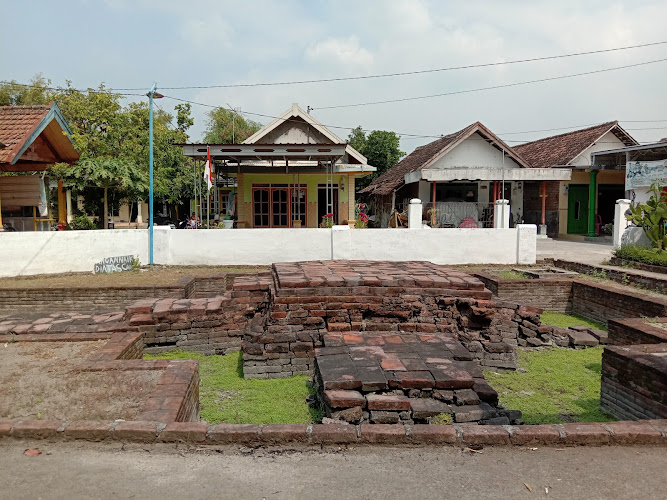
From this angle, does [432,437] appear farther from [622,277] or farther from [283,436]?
[622,277]

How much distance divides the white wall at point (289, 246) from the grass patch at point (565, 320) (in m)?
3.75

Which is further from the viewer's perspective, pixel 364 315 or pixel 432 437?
pixel 364 315

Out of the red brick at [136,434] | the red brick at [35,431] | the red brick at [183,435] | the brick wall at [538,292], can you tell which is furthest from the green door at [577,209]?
the red brick at [35,431]

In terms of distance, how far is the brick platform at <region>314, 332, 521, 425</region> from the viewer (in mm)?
4176

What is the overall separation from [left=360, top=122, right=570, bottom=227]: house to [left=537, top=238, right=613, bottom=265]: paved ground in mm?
2988

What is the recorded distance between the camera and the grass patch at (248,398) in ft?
16.1

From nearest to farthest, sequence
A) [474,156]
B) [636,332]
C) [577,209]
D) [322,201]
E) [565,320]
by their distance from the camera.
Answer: [636,332]
[565,320]
[322,201]
[474,156]
[577,209]

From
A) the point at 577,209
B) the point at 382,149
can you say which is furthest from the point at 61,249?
the point at 382,149

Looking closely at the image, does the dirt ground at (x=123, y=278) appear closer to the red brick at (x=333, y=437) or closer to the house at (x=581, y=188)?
the red brick at (x=333, y=437)

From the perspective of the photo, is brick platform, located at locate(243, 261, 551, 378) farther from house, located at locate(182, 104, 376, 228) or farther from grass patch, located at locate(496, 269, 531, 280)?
house, located at locate(182, 104, 376, 228)

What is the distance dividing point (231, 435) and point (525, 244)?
12.0 metres

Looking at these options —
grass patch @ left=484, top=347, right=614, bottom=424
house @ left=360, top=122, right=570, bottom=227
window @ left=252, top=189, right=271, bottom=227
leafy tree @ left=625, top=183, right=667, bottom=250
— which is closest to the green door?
house @ left=360, top=122, right=570, bottom=227

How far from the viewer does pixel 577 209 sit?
2428 centimetres

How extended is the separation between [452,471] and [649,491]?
3.56 feet
